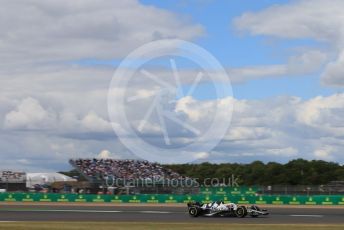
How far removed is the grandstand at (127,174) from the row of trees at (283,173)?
30.6 metres

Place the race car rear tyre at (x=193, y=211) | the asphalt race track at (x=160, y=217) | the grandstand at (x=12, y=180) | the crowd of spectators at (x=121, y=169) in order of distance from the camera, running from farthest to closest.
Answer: the crowd of spectators at (x=121, y=169), the grandstand at (x=12, y=180), the race car rear tyre at (x=193, y=211), the asphalt race track at (x=160, y=217)

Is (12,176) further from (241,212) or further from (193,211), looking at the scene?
(241,212)

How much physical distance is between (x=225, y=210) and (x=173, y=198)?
28949 millimetres

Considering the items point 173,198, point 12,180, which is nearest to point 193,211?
point 173,198

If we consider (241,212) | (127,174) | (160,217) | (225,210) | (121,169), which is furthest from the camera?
(121,169)

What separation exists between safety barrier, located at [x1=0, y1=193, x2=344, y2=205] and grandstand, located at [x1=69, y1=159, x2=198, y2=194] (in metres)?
16.3

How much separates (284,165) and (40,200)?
88222 mm

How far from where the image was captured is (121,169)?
11225 centimetres

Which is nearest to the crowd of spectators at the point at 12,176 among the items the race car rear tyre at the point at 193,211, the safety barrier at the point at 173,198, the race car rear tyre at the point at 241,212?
the safety barrier at the point at 173,198

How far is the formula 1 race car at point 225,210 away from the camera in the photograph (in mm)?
38969

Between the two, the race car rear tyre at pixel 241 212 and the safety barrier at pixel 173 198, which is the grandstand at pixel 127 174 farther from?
the race car rear tyre at pixel 241 212

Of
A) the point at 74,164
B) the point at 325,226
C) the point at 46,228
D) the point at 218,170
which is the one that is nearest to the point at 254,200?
the point at 325,226

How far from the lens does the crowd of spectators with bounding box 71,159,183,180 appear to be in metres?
104

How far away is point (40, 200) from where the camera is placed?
70812 mm
